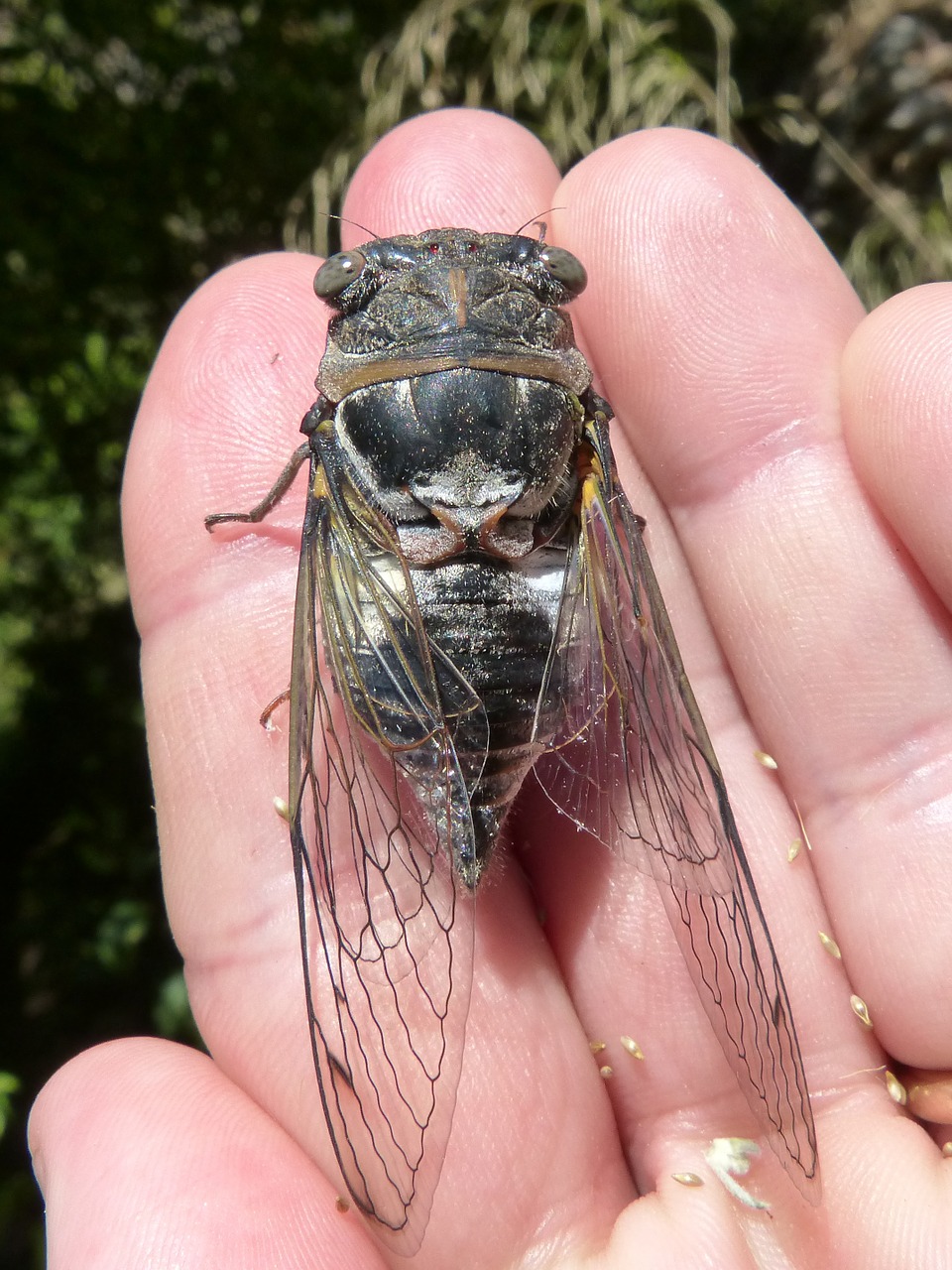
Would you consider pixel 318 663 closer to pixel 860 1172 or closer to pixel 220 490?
pixel 220 490

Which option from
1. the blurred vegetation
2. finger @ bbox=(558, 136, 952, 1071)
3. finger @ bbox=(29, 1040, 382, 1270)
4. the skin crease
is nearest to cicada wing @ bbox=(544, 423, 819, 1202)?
the skin crease

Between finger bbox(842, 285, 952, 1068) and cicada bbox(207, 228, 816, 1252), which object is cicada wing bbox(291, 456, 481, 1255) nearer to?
cicada bbox(207, 228, 816, 1252)

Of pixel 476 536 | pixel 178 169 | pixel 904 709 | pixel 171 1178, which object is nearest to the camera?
pixel 171 1178

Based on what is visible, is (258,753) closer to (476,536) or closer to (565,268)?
(476,536)

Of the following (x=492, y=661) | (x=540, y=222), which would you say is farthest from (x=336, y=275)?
(x=492, y=661)

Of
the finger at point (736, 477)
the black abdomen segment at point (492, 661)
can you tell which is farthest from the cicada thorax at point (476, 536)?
the finger at point (736, 477)

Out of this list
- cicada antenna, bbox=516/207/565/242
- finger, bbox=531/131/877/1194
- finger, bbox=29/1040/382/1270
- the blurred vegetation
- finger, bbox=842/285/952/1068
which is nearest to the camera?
finger, bbox=29/1040/382/1270

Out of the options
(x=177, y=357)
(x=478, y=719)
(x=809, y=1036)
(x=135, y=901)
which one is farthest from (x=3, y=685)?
(x=809, y=1036)
